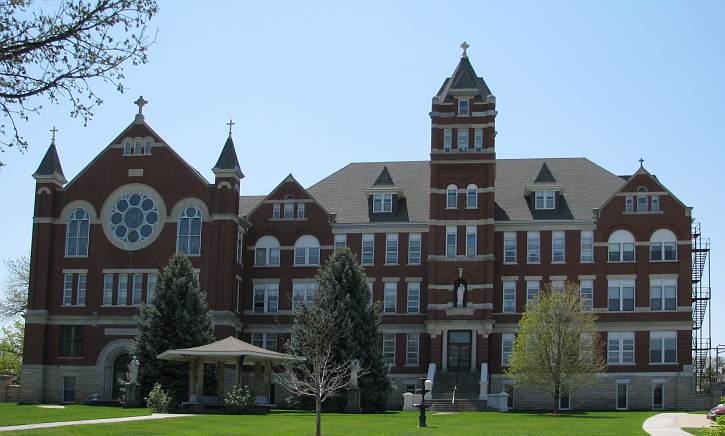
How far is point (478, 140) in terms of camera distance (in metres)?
69.3

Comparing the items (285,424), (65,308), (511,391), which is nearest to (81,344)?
(65,308)

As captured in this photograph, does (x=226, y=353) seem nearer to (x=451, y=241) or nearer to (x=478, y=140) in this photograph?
(x=451, y=241)

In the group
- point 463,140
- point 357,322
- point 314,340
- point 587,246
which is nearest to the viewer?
point 314,340

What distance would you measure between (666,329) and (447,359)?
44.0ft

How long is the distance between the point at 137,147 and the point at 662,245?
33.4 meters

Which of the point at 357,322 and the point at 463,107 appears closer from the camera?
the point at 357,322

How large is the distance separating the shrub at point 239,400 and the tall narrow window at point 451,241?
21.9 m

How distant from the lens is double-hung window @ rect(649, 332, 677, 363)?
6725 centimetres

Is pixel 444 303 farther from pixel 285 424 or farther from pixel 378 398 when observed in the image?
pixel 285 424

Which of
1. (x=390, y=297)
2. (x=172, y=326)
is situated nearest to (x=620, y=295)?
(x=390, y=297)

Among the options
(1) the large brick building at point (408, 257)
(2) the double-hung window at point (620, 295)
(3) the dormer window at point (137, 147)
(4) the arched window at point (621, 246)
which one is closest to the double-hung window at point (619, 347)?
(1) the large brick building at point (408, 257)

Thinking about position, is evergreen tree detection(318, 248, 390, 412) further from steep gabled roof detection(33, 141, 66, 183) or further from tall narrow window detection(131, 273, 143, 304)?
steep gabled roof detection(33, 141, 66, 183)

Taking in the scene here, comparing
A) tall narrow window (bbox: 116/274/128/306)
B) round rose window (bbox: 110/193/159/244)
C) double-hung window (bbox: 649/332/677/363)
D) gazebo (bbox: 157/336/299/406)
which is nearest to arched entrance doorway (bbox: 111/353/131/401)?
tall narrow window (bbox: 116/274/128/306)

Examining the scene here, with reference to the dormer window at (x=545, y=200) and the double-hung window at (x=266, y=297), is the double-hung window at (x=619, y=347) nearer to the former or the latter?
Answer: the dormer window at (x=545, y=200)
